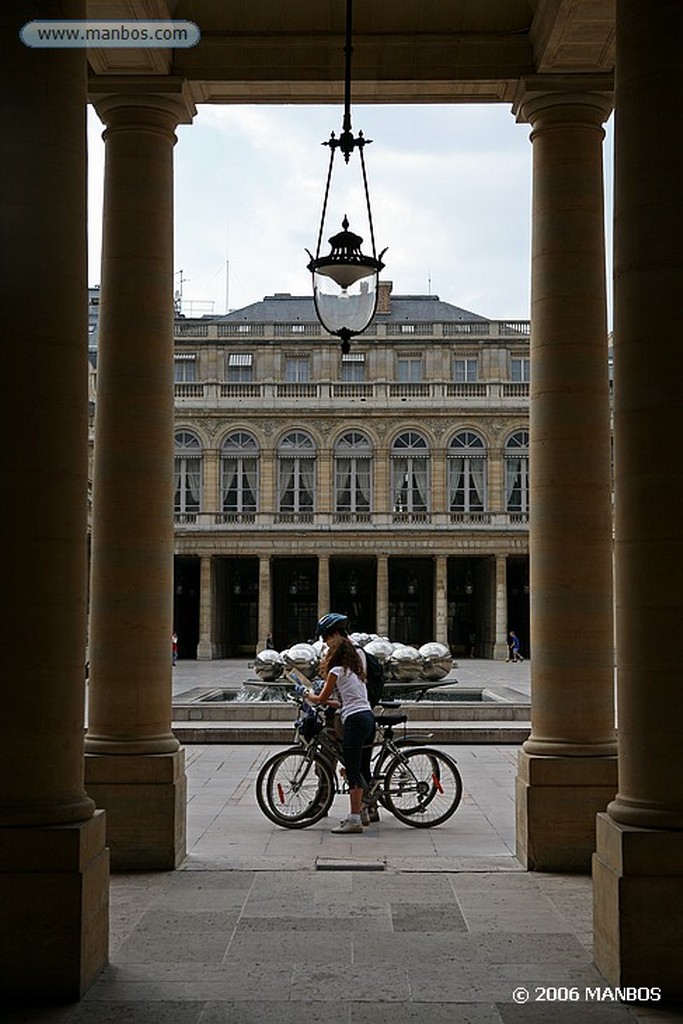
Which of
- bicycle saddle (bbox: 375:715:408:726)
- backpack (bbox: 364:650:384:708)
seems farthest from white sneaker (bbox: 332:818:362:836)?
backpack (bbox: 364:650:384:708)

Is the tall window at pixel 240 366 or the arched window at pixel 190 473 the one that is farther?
the tall window at pixel 240 366

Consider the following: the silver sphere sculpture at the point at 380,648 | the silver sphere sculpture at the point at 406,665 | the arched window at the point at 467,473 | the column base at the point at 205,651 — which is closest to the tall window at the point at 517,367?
the arched window at the point at 467,473

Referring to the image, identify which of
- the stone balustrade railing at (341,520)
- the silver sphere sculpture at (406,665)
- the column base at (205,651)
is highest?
the stone balustrade railing at (341,520)

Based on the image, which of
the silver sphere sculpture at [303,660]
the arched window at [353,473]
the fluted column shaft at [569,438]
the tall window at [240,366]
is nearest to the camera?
the fluted column shaft at [569,438]

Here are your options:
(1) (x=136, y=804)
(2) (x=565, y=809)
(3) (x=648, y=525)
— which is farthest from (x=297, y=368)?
(3) (x=648, y=525)

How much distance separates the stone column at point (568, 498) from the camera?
852 cm

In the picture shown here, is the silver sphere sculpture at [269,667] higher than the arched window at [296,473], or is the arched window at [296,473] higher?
the arched window at [296,473]

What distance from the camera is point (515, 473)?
188ft

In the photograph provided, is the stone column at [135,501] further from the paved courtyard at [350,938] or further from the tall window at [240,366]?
the tall window at [240,366]

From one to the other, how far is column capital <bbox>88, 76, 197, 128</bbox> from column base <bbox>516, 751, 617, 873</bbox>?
Answer: 5.46 metres

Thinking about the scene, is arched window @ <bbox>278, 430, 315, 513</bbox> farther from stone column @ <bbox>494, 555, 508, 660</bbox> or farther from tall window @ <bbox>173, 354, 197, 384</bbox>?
stone column @ <bbox>494, 555, 508, 660</bbox>

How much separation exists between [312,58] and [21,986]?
6583mm

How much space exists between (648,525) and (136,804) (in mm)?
4380

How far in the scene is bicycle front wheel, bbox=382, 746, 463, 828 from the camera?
10.8m
